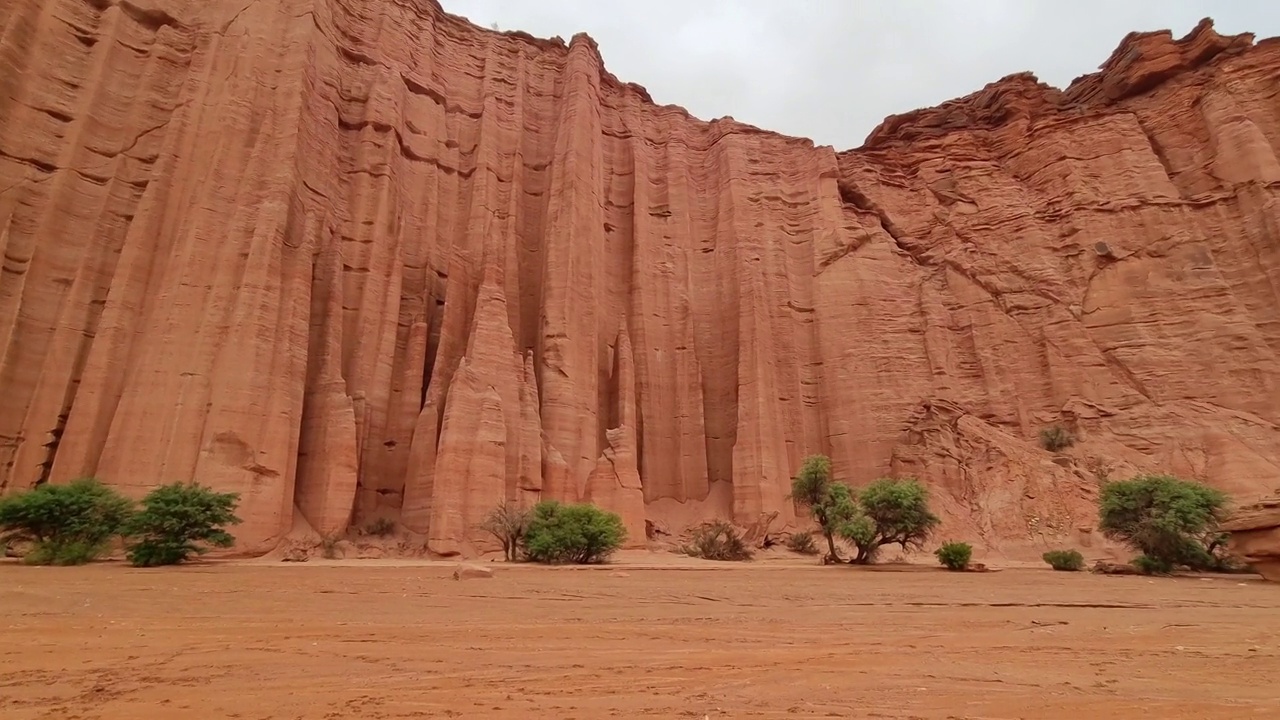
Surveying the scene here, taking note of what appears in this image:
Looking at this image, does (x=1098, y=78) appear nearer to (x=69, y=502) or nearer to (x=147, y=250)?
(x=147, y=250)

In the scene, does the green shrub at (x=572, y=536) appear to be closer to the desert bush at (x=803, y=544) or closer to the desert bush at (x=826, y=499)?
the desert bush at (x=826, y=499)

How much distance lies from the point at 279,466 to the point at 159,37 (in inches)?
834

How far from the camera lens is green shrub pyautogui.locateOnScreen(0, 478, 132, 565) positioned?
1662 cm

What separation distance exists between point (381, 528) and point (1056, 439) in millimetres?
31514

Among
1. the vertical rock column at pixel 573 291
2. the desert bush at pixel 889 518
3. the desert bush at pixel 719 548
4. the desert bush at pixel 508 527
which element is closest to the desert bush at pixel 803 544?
the desert bush at pixel 719 548

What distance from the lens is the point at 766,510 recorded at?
108 feet

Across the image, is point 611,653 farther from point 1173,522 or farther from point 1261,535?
point 1173,522

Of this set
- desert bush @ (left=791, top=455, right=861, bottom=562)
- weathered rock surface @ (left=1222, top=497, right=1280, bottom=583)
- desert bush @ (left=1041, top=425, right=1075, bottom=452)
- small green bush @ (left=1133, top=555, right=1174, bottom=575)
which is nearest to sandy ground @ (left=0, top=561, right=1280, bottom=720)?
weathered rock surface @ (left=1222, top=497, right=1280, bottom=583)

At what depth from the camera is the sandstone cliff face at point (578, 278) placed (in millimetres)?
23344

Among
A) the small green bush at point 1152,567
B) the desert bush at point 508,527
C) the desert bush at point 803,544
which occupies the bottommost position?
the small green bush at point 1152,567

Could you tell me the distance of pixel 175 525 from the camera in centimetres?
1705

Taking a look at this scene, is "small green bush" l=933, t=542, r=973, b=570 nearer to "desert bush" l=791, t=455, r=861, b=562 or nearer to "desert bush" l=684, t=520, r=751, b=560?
"desert bush" l=791, t=455, r=861, b=562

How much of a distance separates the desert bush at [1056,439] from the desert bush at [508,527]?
25681 millimetres

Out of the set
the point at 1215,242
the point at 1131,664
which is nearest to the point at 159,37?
the point at 1131,664
